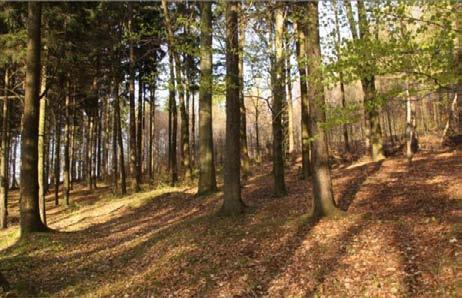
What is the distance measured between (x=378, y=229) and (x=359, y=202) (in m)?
2.97

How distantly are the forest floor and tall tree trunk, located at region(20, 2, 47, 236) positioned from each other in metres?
0.74

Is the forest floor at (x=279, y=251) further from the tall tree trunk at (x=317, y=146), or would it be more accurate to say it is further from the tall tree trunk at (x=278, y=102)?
the tall tree trunk at (x=278, y=102)

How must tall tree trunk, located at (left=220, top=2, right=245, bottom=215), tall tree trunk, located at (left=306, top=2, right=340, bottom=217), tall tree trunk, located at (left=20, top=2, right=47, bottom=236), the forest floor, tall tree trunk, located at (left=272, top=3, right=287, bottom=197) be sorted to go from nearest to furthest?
the forest floor, tall tree trunk, located at (left=306, top=2, right=340, bottom=217), tall tree trunk, located at (left=220, top=2, right=245, bottom=215), tall tree trunk, located at (left=272, top=3, right=287, bottom=197), tall tree trunk, located at (left=20, top=2, right=47, bottom=236)

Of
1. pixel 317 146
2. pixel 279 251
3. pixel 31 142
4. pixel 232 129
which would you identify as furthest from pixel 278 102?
pixel 31 142

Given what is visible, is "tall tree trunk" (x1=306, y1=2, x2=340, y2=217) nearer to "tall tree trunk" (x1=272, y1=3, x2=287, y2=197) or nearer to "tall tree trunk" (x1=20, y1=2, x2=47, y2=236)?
"tall tree trunk" (x1=272, y1=3, x2=287, y2=197)

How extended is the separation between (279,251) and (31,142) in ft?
28.3

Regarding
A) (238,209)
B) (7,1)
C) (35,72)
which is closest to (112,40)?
(7,1)

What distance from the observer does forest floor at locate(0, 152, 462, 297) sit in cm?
697

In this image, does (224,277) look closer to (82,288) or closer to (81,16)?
(82,288)

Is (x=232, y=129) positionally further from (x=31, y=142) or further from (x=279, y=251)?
(x=31, y=142)

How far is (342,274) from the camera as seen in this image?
714 centimetres

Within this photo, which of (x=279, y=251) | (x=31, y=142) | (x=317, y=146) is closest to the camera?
(x=279, y=251)

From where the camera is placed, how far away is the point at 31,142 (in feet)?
43.7

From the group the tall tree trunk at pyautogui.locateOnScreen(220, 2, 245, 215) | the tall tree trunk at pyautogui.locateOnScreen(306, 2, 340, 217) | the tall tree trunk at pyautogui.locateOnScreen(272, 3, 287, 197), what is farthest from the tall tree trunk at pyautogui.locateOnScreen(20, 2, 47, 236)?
the tall tree trunk at pyautogui.locateOnScreen(306, 2, 340, 217)
